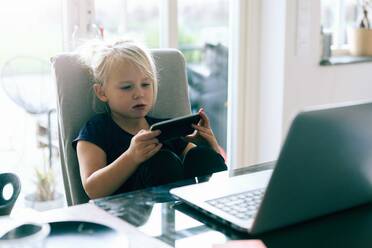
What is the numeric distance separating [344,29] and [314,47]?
68cm

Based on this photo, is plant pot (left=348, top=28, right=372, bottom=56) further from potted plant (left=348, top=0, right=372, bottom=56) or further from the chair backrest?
the chair backrest

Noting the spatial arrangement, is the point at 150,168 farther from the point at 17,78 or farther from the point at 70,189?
the point at 17,78

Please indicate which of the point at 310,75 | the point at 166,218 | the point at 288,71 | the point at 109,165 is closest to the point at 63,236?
the point at 166,218

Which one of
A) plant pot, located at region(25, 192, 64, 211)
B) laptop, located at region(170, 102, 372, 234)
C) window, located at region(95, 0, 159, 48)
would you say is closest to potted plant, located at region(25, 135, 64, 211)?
plant pot, located at region(25, 192, 64, 211)

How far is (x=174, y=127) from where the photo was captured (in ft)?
4.27

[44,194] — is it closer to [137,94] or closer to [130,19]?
[130,19]

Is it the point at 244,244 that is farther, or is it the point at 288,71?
the point at 288,71

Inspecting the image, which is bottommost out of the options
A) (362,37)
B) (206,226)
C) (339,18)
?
(206,226)

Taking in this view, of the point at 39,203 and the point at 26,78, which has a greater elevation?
the point at 26,78

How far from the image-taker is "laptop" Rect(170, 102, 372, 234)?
2.76 ft

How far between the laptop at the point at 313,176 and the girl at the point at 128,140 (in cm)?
27

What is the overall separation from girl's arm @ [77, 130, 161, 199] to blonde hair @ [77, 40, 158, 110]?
217 mm

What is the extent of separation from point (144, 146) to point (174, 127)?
0.09m

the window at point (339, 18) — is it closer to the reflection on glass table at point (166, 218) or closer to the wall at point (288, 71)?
the wall at point (288, 71)
